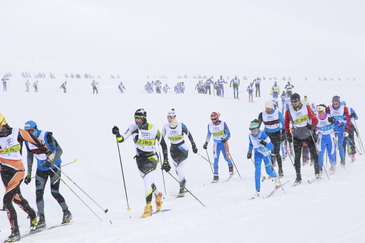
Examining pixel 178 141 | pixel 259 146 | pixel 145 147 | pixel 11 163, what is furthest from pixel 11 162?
pixel 259 146

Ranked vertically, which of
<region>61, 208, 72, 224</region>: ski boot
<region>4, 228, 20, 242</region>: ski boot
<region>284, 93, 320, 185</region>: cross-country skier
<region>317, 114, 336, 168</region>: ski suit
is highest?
<region>284, 93, 320, 185</region>: cross-country skier

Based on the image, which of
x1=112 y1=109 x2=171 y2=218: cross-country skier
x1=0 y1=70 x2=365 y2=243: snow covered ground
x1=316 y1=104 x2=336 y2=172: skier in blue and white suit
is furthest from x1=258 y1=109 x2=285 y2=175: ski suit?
x1=112 y1=109 x2=171 y2=218: cross-country skier

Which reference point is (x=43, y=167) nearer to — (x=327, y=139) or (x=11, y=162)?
(x=11, y=162)

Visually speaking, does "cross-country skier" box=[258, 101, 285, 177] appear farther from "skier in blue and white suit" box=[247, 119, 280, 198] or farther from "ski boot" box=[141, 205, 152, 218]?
"ski boot" box=[141, 205, 152, 218]

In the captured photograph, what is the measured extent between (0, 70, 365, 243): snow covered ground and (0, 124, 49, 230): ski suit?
70 centimetres

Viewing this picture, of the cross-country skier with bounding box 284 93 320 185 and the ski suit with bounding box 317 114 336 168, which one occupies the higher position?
the cross-country skier with bounding box 284 93 320 185

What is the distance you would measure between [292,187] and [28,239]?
18.0ft

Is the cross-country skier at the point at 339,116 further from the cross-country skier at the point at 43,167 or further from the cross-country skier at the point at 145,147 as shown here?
the cross-country skier at the point at 43,167

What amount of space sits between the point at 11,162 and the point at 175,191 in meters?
5.06

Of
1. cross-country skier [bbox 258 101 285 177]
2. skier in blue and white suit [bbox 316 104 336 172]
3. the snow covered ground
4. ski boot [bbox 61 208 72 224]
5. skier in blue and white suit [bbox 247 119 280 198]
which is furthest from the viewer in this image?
skier in blue and white suit [bbox 316 104 336 172]

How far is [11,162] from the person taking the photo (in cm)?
632

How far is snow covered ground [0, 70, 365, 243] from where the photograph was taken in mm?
4688

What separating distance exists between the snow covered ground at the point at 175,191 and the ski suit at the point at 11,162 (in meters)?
0.70

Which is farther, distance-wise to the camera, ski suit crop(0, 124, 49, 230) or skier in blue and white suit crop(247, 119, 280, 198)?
skier in blue and white suit crop(247, 119, 280, 198)
